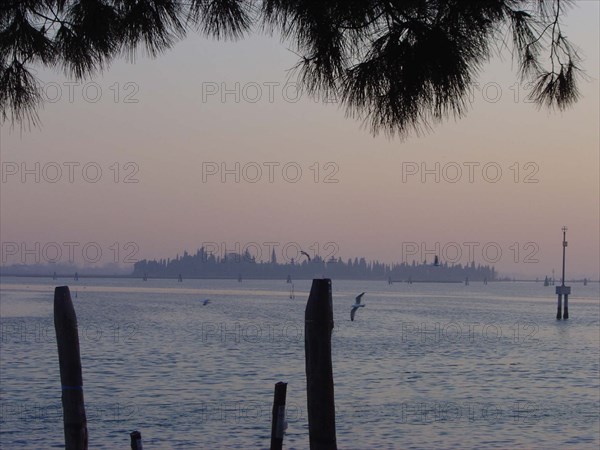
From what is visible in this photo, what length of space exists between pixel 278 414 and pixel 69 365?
294 centimetres

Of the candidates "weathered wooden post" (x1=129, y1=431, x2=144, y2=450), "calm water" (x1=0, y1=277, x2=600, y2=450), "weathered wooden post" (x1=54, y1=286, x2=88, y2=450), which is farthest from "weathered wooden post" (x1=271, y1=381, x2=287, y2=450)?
"calm water" (x1=0, y1=277, x2=600, y2=450)

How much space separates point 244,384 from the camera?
37.6 m

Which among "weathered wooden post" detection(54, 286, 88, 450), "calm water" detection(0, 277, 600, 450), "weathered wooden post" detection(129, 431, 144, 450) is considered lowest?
"calm water" detection(0, 277, 600, 450)

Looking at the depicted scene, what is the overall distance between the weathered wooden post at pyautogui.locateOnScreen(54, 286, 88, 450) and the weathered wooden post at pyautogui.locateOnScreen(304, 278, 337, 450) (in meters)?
2.90

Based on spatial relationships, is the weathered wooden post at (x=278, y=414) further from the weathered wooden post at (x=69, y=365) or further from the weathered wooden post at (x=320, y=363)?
the weathered wooden post at (x=69, y=365)

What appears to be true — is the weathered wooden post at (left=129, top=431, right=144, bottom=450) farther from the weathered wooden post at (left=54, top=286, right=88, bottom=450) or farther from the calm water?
the calm water

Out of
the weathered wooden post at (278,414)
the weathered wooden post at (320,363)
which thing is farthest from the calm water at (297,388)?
the weathered wooden post at (320,363)

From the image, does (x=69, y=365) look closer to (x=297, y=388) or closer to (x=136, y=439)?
(x=136, y=439)

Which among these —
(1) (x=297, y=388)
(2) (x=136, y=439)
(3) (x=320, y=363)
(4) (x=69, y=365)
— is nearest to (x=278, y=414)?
(2) (x=136, y=439)

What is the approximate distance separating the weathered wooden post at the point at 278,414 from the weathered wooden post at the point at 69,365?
8.33 ft

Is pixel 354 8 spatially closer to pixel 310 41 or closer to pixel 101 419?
pixel 310 41

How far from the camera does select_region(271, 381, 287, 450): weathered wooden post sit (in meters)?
12.4

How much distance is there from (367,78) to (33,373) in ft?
117

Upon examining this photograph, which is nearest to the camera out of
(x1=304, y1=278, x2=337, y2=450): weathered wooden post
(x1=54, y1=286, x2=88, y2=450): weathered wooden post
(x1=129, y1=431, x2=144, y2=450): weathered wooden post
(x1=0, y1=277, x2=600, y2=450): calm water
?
(x1=304, y1=278, x2=337, y2=450): weathered wooden post
